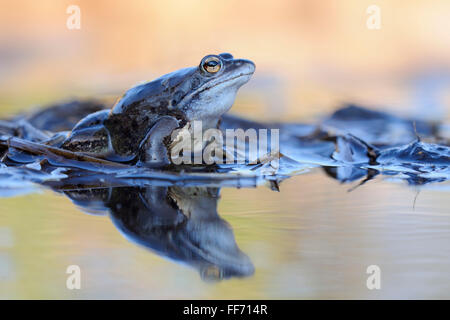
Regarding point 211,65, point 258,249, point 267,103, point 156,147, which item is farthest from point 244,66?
point 267,103

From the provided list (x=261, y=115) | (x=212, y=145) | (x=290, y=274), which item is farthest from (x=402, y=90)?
(x=290, y=274)

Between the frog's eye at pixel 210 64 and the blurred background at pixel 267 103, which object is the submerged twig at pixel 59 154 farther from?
the frog's eye at pixel 210 64

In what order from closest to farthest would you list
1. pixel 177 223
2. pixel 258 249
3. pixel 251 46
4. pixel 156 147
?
pixel 258 249
pixel 177 223
pixel 156 147
pixel 251 46

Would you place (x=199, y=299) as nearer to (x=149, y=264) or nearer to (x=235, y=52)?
(x=149, y=264)

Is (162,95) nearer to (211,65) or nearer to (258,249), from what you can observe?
(211,65)

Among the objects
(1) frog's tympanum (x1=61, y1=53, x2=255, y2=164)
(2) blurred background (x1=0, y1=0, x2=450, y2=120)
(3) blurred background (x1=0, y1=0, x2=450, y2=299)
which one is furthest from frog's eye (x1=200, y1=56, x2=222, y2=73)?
(2) blurred background (x1=0, y1=0, x2=450, y2=120)

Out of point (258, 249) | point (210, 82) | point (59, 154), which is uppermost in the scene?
point (210, 82)
